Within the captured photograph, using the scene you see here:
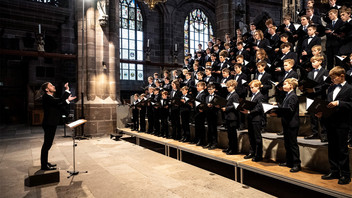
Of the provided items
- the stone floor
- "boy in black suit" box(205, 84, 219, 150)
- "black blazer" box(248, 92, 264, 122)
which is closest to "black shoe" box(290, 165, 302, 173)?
the stone floor

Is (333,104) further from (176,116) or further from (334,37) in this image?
(176,116)

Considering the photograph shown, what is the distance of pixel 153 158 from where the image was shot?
5168 millimetres

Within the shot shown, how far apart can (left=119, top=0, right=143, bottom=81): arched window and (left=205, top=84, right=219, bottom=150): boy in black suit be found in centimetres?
1060

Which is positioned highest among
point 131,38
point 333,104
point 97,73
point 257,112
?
point 131,38

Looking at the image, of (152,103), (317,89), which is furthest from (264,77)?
(152,103)

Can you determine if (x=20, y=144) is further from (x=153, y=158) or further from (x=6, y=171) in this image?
(x=153, y=158)

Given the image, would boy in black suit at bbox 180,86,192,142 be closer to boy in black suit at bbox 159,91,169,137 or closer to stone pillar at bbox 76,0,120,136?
boy in black suit at bbox 159,91,169,137

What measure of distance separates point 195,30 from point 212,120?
12922 millimetres

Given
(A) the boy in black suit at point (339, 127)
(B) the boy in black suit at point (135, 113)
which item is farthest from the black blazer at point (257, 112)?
(B) the boy in black suit at point (135, 113)

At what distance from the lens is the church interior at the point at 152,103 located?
3.47m

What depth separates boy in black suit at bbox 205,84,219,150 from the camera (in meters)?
4.84

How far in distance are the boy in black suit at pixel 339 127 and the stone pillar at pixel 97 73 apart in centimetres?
717

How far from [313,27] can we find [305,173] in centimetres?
295

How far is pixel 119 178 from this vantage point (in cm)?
389
